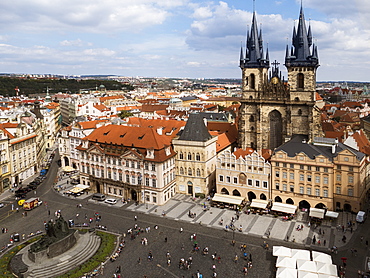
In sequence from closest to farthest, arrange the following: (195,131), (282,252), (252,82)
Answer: (282,252) → (195,131) → (252,82)

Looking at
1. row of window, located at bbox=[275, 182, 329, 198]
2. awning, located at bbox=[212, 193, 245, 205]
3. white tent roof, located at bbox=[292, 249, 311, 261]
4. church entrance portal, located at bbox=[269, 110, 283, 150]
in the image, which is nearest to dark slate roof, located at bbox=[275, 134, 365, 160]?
row of window, located at bbox=[275, 182, 329, 198]

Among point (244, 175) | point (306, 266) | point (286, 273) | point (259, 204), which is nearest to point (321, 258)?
point (306, 266)

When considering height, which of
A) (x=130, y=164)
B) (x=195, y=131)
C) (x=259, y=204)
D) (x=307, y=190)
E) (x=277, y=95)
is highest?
(x=277, y=95)

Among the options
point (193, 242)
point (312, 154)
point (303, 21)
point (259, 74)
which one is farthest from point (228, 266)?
point (303, 21)

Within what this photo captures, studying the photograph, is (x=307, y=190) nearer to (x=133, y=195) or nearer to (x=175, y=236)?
(x=175, y=236)

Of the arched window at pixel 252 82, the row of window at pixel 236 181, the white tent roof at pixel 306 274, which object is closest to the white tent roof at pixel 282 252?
the white tent roof at pixel 306 274

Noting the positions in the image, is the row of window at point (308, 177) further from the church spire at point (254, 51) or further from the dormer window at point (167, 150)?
the church spire at point (254, 51)

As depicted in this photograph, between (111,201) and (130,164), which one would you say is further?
(130,164)
